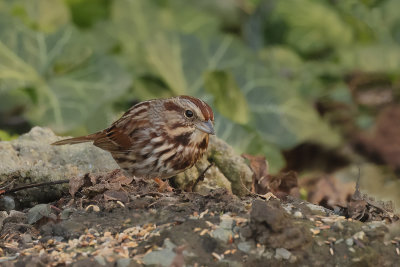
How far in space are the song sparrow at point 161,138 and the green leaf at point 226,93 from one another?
165cm

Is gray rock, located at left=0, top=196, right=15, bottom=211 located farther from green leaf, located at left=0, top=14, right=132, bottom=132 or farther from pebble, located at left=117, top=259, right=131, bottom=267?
green leaf, located at left=0, top=14, right=132, bottom=132

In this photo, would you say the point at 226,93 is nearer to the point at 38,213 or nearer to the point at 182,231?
the point at 38,213

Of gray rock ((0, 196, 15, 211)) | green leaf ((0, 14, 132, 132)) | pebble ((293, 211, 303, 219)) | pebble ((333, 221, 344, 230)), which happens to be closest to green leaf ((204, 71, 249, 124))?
green leaf ((0, 14, 132, 132))

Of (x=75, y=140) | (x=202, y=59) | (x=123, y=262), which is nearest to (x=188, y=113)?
(x=75, y=140)

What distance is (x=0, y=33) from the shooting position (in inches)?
259

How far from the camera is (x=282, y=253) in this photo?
10.4 feet

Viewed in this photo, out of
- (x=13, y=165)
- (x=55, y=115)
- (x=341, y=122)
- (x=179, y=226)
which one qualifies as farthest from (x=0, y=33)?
(x=179, y=226)

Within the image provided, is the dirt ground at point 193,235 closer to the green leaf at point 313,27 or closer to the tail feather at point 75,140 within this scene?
the tail feather at point 75,140

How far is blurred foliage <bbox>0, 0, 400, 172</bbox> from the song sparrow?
1.41 m

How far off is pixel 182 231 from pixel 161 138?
1285 mm

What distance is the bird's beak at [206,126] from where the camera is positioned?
4.32m

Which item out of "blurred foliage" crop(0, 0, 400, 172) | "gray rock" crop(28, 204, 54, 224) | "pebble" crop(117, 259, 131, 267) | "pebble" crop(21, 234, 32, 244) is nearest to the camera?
"pebble" crop(117, 259, 131, 267)

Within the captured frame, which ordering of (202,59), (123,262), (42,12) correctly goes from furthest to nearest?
Result: (42,12) < (202,59) < (123,262)

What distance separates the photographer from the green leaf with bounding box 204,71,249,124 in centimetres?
635
